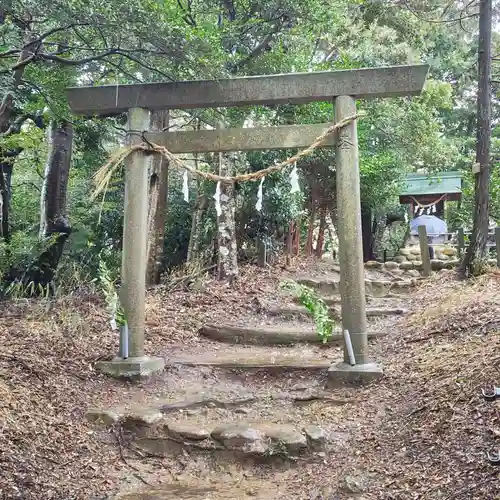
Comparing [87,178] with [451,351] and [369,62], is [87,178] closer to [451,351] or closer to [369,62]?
[369,62]

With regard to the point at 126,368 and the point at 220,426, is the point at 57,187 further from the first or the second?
the point at 220,426

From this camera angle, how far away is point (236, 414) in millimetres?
4594

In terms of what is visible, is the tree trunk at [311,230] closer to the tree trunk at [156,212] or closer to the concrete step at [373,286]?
the concrete step at [373,286]

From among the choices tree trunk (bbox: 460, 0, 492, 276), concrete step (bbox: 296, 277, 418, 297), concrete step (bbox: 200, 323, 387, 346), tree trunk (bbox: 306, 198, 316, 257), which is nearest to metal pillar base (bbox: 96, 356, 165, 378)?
concrete step (bbox: 200, 323, 387, 346)

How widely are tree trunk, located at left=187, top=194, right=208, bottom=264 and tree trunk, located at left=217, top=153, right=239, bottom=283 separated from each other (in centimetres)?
66

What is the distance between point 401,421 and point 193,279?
5221 millimetres

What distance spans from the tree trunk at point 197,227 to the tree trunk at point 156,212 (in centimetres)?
62

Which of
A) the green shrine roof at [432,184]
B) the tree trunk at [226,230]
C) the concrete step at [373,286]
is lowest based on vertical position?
the concrete step at [373,286]

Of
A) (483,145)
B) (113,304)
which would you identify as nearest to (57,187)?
(113,304)

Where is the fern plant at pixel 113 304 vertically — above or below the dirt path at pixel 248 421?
above

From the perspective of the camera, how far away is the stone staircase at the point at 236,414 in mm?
3799

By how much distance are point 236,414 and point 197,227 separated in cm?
532

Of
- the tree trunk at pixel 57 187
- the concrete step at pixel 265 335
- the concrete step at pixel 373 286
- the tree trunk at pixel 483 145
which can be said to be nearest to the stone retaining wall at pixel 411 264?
the concrete step at pixel 373 286

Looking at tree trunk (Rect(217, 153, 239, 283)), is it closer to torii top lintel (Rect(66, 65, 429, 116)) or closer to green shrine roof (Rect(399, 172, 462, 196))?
torii top lintel (Rect(66, 65, 429, 116))
